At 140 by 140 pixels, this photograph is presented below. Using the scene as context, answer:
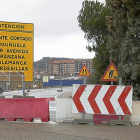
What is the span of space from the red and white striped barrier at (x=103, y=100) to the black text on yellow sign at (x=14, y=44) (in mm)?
12342

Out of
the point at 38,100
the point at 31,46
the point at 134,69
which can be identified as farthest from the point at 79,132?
the point at 31,46

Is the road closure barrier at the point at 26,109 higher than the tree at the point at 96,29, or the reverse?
the tree at the point at 96,29

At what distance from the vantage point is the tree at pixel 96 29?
30.0 m

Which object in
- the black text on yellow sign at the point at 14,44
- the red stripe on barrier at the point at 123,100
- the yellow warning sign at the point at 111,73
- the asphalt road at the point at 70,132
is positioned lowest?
the asphalt road at the point at 70,132

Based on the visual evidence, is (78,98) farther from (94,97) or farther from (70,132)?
(70,132)

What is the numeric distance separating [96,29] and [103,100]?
21.5 m

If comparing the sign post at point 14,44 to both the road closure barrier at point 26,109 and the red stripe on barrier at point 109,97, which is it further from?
the red stripe on barrier at point 109,97

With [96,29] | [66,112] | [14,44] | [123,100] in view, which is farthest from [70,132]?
[96,29]

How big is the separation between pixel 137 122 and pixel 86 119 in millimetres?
1680

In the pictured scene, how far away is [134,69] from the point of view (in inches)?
682

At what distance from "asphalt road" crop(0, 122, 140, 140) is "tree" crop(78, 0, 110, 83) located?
62.1 ft

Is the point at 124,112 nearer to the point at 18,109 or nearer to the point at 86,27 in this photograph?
the point at 18,109

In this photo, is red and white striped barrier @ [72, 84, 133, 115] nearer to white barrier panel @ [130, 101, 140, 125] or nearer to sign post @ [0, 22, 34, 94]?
white barrier panel @ [130, 101, 140, 125]

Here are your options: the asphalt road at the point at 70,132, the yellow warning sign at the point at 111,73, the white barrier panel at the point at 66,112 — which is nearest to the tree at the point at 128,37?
the yellow warning sign at the point at 111,73
